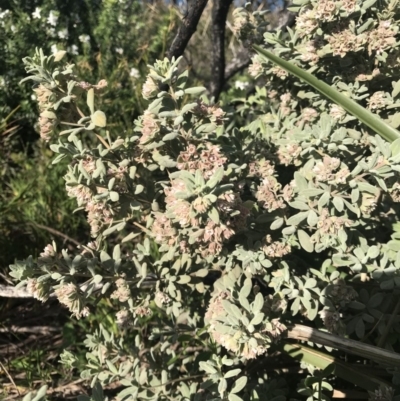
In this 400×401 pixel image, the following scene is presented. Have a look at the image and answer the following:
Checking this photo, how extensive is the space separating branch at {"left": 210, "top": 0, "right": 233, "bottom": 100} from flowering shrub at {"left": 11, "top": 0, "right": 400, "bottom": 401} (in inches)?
13.7

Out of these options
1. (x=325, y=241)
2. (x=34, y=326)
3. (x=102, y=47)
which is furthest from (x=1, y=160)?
(x=325, y=241)

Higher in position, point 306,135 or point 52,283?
point 306,135

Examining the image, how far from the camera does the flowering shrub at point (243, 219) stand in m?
1.11

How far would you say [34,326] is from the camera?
2014mm

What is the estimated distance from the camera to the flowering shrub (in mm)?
1106

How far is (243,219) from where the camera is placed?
3.71 feet

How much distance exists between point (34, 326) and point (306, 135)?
5.00 ft

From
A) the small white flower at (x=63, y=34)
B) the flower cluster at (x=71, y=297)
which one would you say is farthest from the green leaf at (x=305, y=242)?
the small white flower at (x=63, y=34)

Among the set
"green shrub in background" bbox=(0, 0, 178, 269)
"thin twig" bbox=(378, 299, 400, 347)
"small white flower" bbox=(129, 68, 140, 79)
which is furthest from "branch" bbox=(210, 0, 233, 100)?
"thin twig" bbox=(378, 299, 400, 347)

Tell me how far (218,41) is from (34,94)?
1.21 metres

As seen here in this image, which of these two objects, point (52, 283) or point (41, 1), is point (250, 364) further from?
point (41, 1)

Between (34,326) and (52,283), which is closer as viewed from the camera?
(52,283)

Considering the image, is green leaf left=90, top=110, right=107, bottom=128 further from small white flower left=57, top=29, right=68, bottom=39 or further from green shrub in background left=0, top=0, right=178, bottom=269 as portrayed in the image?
small white flower left=57, top=29, right=68, bottom=39

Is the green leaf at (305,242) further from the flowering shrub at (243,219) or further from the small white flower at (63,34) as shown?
the small white flower at (63,34)
